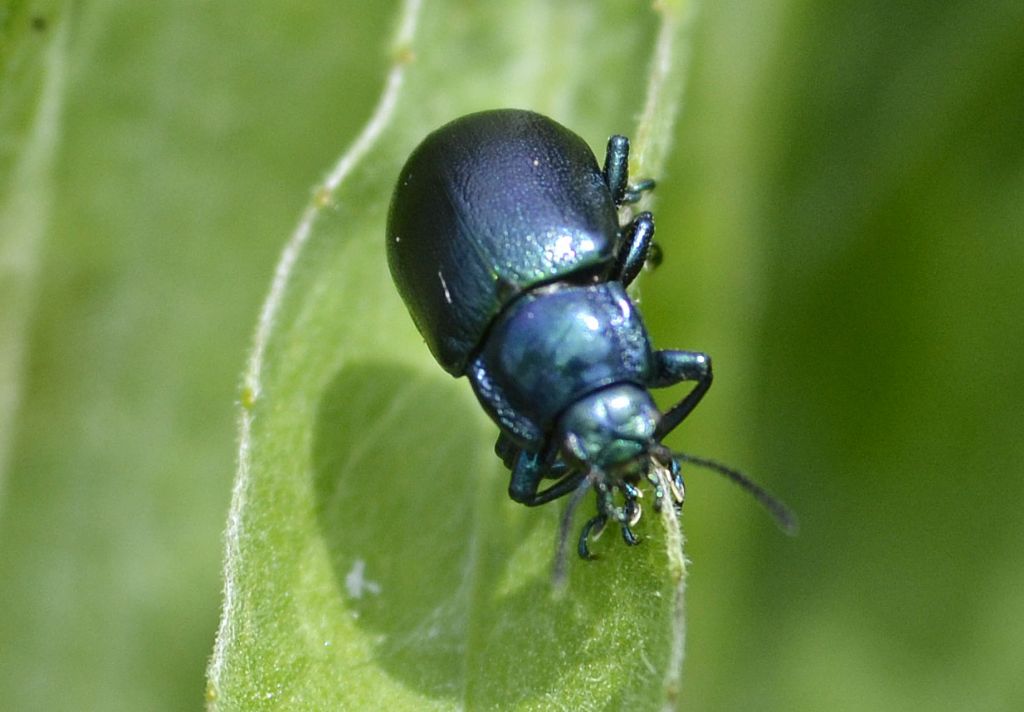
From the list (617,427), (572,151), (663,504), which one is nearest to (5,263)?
(572,151)

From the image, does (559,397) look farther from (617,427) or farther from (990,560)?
(990,560)

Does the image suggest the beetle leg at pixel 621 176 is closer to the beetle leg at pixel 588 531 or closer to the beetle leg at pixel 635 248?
the beetle leg at pixel 635 248

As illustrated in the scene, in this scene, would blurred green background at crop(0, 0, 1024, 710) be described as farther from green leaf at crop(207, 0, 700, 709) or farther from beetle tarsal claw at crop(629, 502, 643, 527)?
beetle tarsal claw at crop(629, 502, 643, 527)

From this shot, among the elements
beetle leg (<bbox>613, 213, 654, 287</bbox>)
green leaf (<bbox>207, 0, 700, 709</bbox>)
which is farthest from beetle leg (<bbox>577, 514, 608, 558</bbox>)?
beetle leg (<bbox>613, 213, 654, 287</bbox>)

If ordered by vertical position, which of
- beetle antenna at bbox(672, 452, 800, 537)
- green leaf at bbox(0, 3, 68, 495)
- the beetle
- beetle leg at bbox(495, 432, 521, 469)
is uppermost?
green leaf at bbox(0, 3, 68, 495)

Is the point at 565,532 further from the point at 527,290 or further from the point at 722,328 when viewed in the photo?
the point at 722,328
